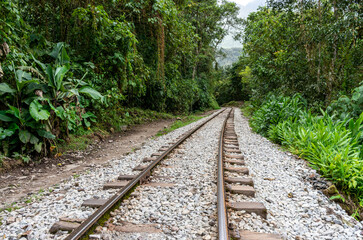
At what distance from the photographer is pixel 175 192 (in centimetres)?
317

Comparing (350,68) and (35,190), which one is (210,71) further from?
(35,190)

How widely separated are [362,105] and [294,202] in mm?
3973

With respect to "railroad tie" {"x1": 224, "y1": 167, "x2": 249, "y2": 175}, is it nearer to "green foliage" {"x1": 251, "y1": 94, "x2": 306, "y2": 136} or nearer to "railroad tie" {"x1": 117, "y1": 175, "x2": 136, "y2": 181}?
"railroad tie" {"x1": 117, "y1": 175, "x2": 136, "y2": 181}

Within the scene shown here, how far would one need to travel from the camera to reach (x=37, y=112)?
14.0ft

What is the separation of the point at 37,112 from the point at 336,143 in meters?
6.14

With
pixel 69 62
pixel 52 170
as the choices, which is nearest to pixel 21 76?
pixel 69 62

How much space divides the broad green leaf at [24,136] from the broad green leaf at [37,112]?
1.81ft

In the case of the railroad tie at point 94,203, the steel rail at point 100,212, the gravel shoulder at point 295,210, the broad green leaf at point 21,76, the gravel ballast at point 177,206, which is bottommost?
the gravel shoulder at point 295,210

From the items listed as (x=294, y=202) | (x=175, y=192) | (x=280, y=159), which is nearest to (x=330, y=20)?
(x=280, y=159)

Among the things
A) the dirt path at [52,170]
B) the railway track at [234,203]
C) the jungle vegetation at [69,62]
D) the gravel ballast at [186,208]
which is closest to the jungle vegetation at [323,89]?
the gravel ballast at [186,208]

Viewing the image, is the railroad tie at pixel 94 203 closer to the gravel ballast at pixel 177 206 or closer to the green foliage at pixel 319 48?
the gravel ballast at pixel 177 206

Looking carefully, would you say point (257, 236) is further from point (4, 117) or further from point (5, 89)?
point (5, 89)

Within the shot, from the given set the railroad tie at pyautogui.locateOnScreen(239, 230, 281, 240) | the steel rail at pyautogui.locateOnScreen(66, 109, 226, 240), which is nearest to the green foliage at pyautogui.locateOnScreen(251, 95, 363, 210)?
the railroad tie at pyautogui.locateOnScreen(239, 230, 281, 240)

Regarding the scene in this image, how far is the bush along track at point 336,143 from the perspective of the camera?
3.23 meters
